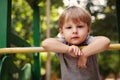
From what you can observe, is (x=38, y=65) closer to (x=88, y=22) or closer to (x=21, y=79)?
(x=21, y=79)

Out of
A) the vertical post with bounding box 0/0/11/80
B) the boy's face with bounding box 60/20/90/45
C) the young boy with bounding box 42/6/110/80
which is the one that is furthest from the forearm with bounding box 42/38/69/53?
the vertical post with bounding box 0/0/11/80

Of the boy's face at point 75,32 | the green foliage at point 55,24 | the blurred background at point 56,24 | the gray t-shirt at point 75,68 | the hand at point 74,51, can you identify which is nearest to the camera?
the hand at point 74,51

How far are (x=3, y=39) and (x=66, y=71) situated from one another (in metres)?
0.58

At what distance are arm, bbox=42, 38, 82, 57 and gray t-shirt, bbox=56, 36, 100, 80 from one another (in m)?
0.19

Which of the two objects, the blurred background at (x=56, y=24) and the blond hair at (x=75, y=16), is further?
the blurred background at (x=56, y=24)

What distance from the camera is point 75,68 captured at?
100 inches

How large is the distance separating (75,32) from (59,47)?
0.17 metres

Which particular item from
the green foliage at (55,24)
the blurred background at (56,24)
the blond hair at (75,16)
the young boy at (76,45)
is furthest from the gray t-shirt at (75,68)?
the green foliage at (55,24)

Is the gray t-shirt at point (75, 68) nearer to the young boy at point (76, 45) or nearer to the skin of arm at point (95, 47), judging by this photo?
the young boy at point (76, 45)

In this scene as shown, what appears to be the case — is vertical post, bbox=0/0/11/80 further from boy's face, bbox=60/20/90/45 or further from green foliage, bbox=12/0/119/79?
green foliage, bbox=12/0/119/79

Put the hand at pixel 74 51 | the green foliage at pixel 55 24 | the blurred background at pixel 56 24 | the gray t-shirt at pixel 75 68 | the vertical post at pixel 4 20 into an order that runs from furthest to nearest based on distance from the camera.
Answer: the green foliage at pixel 55 24 → the blurred background at pixel 56 24 → the vertical post at pixel 4 20 → the gray t-shirt at pixel 75 68 → the hand at pixel 74 51

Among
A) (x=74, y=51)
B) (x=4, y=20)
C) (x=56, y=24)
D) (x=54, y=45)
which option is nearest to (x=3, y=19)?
(x=4, y=20)

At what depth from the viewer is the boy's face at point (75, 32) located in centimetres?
245

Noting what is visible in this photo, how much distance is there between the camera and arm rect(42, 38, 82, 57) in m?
2.30
